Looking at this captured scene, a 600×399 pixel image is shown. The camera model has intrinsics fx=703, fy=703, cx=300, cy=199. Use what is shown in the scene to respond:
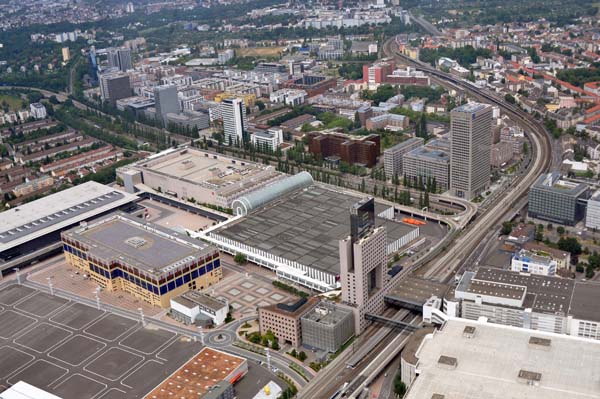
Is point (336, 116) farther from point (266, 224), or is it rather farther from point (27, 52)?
point (27, 52)

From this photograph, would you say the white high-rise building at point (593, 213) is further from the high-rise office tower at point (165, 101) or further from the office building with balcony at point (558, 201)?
the high-rise office tower at point (165, 101)

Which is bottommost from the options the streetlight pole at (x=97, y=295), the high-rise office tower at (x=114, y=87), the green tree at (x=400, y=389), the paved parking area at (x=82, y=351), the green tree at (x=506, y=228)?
the green tree at (x=400, y=389)

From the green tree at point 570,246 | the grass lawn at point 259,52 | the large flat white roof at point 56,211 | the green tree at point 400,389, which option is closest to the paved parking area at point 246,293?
the green tree at point 400,389

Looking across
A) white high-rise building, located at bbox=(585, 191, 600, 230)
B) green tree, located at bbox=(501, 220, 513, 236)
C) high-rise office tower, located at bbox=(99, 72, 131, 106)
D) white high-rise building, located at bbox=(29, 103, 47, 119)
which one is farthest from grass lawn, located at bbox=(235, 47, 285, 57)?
white high-rise building, located at bbox=(585, 191, 600, 230)

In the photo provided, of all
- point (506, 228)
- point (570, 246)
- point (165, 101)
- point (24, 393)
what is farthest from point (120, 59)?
point (24, 393)

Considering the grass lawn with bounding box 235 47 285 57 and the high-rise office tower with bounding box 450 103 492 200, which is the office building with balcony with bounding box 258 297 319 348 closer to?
the high-rise office tower with bounding box 450 103 492 200

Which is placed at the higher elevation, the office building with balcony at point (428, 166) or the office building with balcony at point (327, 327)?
the office building with balcony at point (428, 166)

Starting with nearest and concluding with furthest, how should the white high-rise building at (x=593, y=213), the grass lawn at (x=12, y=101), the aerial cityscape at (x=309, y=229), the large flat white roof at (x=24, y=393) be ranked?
the large flat white roof at (x=24, y=393) < the aerial cityscape at (x=309, y=229) < the white high-rise building at (x=593, y=213) < the grass lawn at (x=12, y=101)
